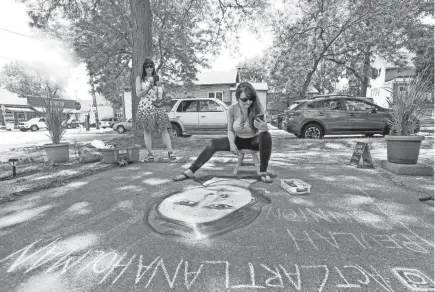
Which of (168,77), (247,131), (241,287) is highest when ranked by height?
(168,77)

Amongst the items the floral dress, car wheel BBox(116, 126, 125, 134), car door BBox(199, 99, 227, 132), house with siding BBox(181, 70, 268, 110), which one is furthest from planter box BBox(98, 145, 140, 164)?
house with siding BBox(181, 70, 268, 110)

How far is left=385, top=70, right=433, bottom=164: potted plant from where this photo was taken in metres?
3.87

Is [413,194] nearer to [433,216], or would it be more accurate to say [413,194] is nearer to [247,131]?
[433,216]

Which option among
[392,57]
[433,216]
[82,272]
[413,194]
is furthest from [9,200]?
[392,57]

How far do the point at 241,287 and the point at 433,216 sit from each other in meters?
2.11

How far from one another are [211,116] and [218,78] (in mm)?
19590

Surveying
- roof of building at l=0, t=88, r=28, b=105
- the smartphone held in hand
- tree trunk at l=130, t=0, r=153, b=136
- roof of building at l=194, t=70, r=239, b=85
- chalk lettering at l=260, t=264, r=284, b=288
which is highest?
roof of building at l=194, t=70, r=239, b=85

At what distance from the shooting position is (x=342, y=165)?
4691 mm

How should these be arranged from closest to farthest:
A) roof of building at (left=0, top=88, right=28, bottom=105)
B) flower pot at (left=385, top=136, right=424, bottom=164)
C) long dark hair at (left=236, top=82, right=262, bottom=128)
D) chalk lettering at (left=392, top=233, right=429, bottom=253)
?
chalk lettering at (left=392, top=233, right=429, bottom=253) < long dark hair at (left=236, top=82, right=262, bottom=128) < flower pot at (left=385, top=136, right=424, bottom=164) < roof of building at (left=0, top=88, right=28, bottom=105)

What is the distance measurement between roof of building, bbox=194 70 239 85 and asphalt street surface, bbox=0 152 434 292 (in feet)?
84.1

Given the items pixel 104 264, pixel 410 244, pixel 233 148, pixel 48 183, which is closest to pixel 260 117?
pixel 233 148

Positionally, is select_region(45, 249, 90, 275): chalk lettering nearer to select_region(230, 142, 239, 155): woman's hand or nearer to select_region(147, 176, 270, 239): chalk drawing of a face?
select_region(147, 176, 270, 239): chalk drawing of a face

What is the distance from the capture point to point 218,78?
29.0 meters

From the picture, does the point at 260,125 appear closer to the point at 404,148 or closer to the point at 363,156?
the point at 363,156
